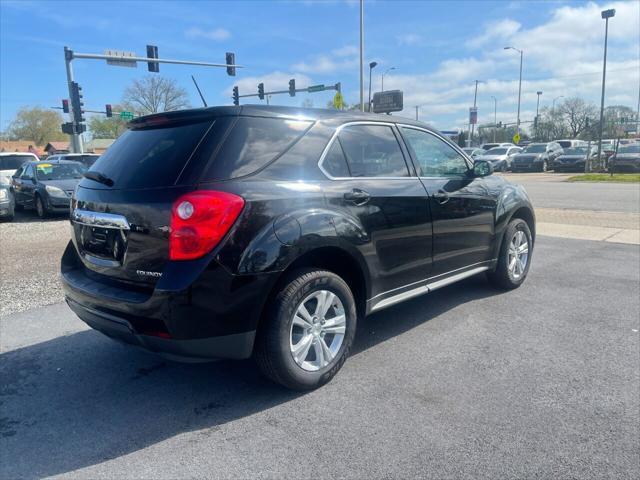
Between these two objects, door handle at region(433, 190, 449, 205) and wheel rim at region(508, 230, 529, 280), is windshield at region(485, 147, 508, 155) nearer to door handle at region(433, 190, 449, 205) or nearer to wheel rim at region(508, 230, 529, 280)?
wheel rim at region(508, 230, 529, 280)

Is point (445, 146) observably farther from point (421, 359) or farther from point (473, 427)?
point (473, 427)

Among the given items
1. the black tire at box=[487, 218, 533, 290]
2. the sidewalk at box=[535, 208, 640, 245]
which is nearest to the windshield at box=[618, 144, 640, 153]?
the sidewalk at box=[535, 208, 640, 245]

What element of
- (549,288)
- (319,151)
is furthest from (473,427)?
(549,288)

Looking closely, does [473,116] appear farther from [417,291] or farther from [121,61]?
[417,291]

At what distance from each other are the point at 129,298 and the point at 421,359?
6.89 feet

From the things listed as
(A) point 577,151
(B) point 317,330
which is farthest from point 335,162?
(A) point 577,151

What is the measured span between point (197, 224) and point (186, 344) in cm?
66

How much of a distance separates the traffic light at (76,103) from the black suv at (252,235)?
2317 cm

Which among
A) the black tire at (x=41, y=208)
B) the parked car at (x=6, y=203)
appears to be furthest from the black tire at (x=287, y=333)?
the parked car at (x=6, y=203)

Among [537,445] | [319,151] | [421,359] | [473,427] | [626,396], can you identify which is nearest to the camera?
[537,445]

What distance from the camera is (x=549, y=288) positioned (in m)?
5.48

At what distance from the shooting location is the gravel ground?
17.5 feet

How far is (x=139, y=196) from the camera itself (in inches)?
114

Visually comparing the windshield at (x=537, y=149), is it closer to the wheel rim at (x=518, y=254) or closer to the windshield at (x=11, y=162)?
the windshield at (x=11, y=162)
